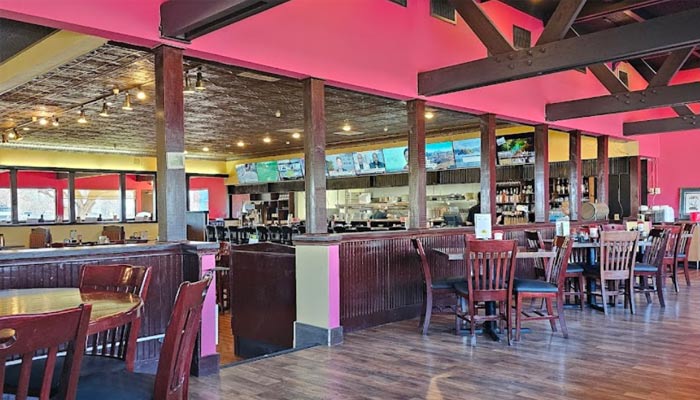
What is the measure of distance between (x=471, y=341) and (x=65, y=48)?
5.03 m

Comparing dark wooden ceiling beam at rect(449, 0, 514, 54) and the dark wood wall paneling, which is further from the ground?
dark wooden ceiling beam at rect(449, 0, 514, 54)

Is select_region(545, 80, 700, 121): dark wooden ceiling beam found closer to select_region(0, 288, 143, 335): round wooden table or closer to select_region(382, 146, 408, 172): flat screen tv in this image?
select_region(382, 146, 408, 172): flat screen tv

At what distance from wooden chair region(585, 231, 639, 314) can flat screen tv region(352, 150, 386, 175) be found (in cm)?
717

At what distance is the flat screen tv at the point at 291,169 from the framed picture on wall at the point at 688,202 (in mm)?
9255

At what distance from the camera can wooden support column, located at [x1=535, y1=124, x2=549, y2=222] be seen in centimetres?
886

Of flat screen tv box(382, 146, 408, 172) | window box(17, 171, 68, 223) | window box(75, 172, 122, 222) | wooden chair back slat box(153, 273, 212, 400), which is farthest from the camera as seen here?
window box(75, 172, 122, 222)

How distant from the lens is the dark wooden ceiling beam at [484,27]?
6.14 meters

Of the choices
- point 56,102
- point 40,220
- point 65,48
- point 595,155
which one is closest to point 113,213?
point 40,220

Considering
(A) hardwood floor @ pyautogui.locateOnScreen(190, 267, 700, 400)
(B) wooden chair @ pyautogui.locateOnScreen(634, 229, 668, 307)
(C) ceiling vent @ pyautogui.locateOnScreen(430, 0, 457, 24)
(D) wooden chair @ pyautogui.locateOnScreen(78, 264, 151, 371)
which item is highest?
(C) ceiling vent @ pyautogui.locateOnScreen(430, 0, 457, 24)

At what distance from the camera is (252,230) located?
38.8 ft

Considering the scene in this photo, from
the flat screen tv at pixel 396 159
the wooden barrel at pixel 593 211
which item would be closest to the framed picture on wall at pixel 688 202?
the wooden barrel at pixel 593 211

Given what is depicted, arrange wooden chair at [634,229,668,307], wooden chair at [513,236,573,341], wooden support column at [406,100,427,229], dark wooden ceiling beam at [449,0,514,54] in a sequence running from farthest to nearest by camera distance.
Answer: wooden chair at [634,229,668,307], wooden support column at [406,100,427,229], dark wooden ceiling beam at [449,0,514,54], wooden chair at [513,236,573,341]

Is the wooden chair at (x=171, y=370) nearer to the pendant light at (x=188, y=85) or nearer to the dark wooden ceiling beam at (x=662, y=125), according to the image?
the pendant light at (x=188, y=85)

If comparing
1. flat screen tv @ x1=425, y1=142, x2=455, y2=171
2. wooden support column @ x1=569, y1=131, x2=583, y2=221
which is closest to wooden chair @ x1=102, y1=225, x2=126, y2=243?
flat screen tv @ x1=425, y1=142, x2=455, y2=171
